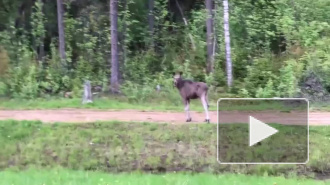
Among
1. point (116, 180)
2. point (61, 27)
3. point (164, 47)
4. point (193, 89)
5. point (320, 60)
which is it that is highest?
point (61, 27)

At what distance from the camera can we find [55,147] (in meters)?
15.2

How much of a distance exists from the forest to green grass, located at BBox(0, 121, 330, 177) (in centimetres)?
501

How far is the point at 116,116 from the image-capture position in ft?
56.4

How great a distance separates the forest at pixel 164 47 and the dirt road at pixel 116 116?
282cm

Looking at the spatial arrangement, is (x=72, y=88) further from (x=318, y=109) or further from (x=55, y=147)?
(x=318, y=109)

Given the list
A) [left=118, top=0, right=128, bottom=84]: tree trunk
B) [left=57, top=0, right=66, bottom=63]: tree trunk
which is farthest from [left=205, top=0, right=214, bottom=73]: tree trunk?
[left=57, top=0, right=66, bottom=63]: tree trunk

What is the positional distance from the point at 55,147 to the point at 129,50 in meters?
13.7

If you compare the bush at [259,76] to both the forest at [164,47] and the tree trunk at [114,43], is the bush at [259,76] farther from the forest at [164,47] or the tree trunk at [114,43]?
the tree trunk at [114,43]

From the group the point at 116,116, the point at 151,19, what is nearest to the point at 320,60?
the point at 116,116
